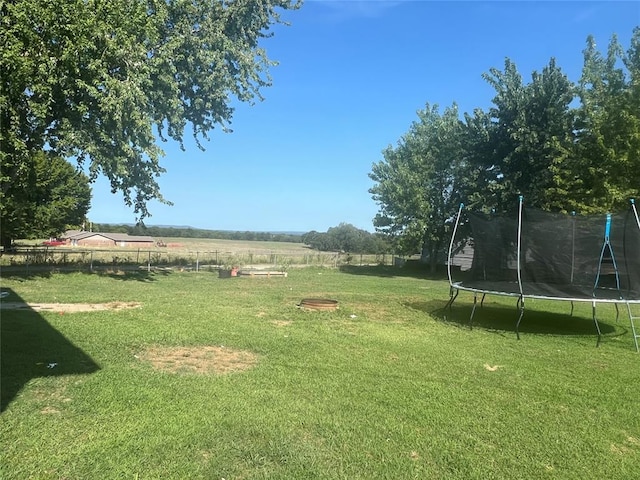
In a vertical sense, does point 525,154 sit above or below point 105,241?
above

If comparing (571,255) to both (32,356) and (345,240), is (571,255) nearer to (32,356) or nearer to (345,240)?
(32,356)

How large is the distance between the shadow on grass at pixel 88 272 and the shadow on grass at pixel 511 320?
11881 mm

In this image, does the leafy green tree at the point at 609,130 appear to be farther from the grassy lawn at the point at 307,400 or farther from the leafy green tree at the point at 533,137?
the grassy lawn at the point at 307,400

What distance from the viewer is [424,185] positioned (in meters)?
27.4

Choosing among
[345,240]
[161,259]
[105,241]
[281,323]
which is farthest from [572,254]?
[105,241]

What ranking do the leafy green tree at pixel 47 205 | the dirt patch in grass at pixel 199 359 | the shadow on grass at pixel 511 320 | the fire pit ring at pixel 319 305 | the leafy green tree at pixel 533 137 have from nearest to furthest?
the dirt patch in grass at pixel 199 359 < the shadow on grass at pixel 511 320 < the fire pit ring at pixel 319 305 < the leafy green tree at pixel 533 137 < the leafy green tree at pixel 47 205

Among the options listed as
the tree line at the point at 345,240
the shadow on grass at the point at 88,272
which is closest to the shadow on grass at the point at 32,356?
the shadow on grass at the point at 88,272

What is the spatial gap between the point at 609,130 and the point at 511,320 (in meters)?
12.0

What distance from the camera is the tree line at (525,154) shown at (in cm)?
1855

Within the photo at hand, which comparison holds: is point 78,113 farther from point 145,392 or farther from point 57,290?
point 145,392

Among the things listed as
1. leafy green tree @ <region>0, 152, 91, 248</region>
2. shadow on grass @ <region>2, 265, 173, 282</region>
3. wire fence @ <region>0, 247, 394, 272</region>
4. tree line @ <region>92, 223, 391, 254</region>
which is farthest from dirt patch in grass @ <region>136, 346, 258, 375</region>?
tree line @ <region>92, 223, 391, 254</region>

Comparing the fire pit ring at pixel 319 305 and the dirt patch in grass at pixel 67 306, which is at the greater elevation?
the fire pit ring at pixel 319 305

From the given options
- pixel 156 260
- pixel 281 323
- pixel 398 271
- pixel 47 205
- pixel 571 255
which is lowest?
pixel 281 323

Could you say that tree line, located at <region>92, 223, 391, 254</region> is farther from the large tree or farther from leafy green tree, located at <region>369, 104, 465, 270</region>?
the large tree
